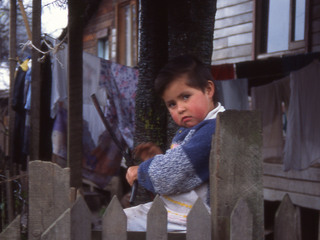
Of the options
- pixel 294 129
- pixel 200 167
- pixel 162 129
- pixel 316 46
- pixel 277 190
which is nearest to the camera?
pixel 200 167

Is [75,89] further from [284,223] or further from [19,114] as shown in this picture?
[19,114]

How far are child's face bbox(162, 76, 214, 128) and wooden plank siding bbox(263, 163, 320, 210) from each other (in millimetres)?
4666

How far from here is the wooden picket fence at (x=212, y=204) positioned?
166cm

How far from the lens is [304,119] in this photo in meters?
6.02

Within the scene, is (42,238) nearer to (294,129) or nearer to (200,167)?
(200,167)

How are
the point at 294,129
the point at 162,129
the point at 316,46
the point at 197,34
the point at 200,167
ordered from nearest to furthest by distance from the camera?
the point at 200,167, the point at 197,34, the point at 162,129, the point at 294,129, the point at 316,46

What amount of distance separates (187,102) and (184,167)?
1.31ft

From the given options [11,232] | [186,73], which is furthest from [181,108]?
[11,232]

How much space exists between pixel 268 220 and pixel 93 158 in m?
3.50

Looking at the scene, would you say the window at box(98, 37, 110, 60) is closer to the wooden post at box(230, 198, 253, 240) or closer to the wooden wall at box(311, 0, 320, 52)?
the wooden wall at box(311, 0, 320, 52)

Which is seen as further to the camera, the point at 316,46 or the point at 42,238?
the point at 316,46

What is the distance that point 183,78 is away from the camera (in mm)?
2168

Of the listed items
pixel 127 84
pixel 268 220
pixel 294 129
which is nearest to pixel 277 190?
pixel 268 220

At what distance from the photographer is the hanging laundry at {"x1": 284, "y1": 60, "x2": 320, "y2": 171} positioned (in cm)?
583
